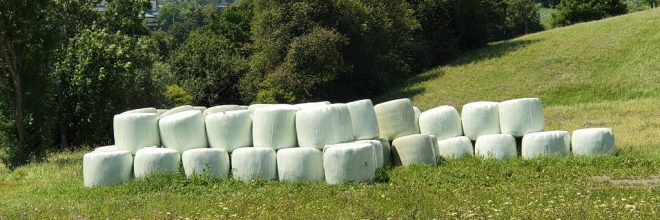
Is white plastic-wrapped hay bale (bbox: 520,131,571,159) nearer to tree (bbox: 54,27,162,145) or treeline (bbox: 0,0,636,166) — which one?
treeline (bbox: 0,0,636,166)

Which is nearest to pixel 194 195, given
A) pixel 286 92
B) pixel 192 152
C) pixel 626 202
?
pixel 192 152

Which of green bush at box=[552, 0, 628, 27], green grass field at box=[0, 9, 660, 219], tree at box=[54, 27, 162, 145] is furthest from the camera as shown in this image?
green bush at box=[552, 0, 628, 27]

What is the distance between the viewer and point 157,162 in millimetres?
14070

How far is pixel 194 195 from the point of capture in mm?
12727

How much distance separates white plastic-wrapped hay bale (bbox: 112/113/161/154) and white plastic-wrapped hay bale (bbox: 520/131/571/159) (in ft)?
25.0

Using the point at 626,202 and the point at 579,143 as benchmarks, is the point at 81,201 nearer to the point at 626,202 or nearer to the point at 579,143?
the point at 626,202

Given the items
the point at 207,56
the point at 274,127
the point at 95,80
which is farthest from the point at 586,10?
the point at 274,127

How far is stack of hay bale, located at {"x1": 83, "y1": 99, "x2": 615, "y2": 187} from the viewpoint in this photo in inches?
542

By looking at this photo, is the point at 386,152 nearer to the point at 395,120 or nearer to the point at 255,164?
the point at 395,120

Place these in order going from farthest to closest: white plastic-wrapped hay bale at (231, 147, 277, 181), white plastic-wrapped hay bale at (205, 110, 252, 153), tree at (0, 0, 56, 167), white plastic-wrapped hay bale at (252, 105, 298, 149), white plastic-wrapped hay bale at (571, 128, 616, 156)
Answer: tree at (0, 0, 56, 167) → white plastic-wrapped hay bale at (571, 128, 616, 156) → white plastic-wrapped hay bale at (205, 110, 252, 153) → white plastic-wrapped hay bale at (252, 105, 298, 149) → white plastic-wrapped hay bale at (231, 147, 277, 181)

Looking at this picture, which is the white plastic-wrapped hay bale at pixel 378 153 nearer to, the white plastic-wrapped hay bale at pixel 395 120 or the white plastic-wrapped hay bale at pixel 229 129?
the white plastic-wrapped hay bale at pixel 395 120

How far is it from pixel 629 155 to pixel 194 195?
886 cm

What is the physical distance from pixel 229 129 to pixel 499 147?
19.1 feet


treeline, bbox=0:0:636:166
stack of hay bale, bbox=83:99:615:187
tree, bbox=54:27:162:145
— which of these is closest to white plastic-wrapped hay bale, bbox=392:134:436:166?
stack of hay bale, bbox=83:99:615:187
